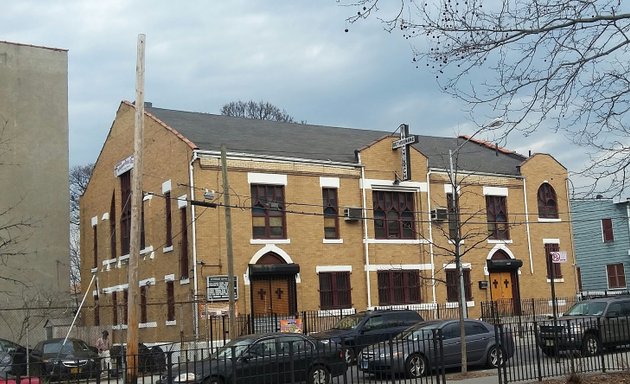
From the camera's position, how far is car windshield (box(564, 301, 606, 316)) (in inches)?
971

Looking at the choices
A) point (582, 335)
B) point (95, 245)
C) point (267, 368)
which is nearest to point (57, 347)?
point (95, 245)

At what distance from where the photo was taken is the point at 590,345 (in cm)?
1683

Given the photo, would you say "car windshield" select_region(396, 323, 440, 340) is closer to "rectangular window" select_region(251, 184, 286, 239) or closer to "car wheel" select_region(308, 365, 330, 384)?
"car wheel" select_region(308, 365, 330, 384)

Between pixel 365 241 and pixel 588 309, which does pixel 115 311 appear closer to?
pixel 365 241

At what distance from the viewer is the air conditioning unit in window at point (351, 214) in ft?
108

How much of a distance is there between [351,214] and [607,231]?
25.1m

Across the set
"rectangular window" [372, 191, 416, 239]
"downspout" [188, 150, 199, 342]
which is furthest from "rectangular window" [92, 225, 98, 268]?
"rectangular window" [372, 191, 416, 239]

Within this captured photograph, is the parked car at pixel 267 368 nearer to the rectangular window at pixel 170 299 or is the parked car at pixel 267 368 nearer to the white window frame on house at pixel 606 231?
the rectangular window at pixel 170 299

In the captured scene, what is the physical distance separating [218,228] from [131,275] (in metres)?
11.2

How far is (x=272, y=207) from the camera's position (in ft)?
102

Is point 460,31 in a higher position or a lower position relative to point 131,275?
higher

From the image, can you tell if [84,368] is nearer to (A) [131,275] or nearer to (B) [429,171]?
(A) [131,275]

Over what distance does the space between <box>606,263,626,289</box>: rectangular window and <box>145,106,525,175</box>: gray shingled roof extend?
13.0 metres

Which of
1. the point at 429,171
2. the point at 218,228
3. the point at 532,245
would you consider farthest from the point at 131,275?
the point at 532,245
